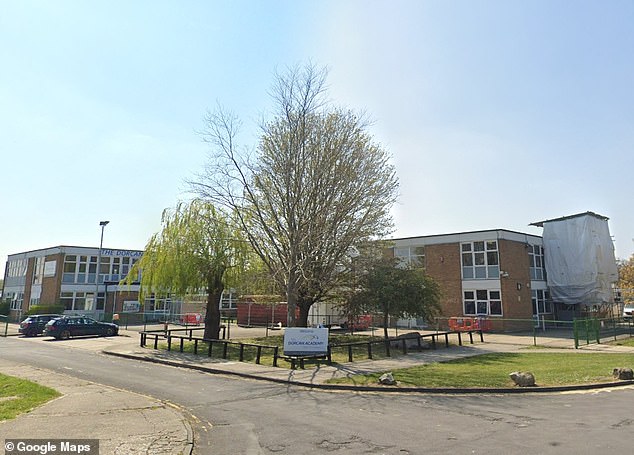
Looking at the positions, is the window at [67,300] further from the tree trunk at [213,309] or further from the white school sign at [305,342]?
the white school sign at [305,342]

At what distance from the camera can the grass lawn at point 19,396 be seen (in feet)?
28.2

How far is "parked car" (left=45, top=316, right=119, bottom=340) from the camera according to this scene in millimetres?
27797

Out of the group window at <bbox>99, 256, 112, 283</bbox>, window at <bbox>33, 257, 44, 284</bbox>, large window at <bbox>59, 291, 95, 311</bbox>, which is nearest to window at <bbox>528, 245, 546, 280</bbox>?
window at <bbox>99, 256, 112, 283</bbox>

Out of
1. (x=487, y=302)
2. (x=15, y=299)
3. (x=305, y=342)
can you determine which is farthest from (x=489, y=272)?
(x=15, y=299)

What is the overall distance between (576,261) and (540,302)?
161 inches

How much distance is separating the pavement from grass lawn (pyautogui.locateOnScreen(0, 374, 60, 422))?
25 cm

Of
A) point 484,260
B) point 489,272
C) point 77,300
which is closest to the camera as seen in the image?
point 489,272

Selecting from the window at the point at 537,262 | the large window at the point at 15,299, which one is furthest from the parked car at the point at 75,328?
the window at the point at 537,262

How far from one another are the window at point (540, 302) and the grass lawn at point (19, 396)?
31575 mm

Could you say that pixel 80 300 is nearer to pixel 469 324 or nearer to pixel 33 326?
pixel 33 326

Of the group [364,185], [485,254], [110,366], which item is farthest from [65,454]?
[485,254]

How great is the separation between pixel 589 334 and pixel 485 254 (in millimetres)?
10884

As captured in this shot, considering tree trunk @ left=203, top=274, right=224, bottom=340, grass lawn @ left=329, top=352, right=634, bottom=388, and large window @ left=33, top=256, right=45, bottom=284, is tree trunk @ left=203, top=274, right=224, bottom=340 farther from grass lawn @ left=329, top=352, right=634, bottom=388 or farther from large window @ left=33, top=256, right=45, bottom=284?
large window @ left=33, top=256, right=45, bottom=284

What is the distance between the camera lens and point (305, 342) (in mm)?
16438
